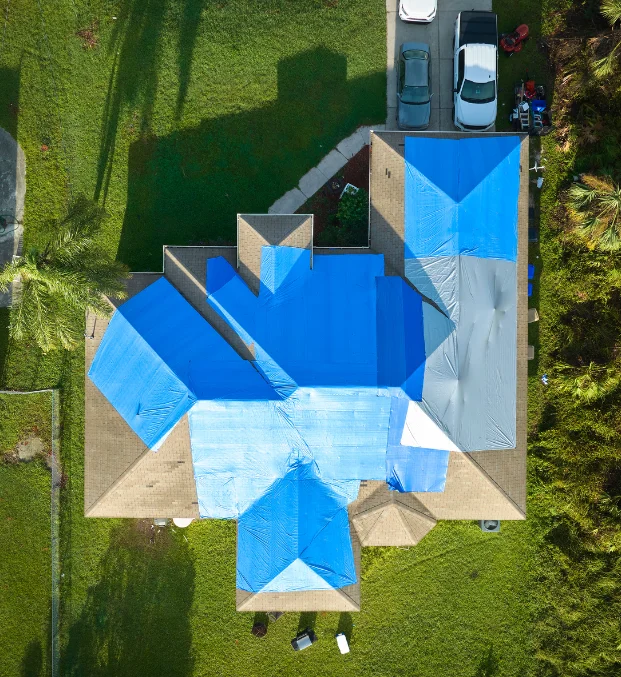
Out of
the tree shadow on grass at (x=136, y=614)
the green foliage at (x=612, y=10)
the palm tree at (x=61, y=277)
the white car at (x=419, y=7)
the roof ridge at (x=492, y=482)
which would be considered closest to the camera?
the palm tree at (x=61, y=277)

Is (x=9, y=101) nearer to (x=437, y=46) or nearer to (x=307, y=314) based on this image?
(x=307, y=314)

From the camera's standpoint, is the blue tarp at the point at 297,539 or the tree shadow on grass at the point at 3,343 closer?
the blue tarp at the point at 297,539

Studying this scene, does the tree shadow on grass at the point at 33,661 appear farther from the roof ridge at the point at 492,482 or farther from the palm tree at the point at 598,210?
the palm tree at the point at 598,210

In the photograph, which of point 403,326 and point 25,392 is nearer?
point 403,326

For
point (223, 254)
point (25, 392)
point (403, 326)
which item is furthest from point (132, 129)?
point (403, 326)

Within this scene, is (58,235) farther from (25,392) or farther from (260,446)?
(260,446)

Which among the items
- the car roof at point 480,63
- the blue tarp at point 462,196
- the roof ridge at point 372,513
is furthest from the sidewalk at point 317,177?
the roof ridge at point 372,513

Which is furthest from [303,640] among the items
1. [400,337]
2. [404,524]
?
[400,337]
